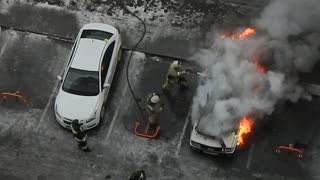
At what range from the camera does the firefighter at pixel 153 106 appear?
14539 mm

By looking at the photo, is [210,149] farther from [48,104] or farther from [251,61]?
[48,104]

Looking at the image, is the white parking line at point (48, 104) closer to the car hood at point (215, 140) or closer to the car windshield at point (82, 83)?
the car windshield at point (82, 83)

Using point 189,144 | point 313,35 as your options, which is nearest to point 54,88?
point 189,144

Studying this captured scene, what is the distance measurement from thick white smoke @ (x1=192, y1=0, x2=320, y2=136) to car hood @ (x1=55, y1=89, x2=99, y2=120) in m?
2.94

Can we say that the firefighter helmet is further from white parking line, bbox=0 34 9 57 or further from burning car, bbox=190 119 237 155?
white parking line, bbox=0 34 9 57

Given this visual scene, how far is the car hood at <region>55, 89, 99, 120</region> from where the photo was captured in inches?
585

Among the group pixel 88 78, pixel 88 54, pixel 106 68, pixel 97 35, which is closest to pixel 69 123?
pixel 88 78

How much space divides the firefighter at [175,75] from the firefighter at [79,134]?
9.52 feet

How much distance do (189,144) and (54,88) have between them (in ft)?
14.8

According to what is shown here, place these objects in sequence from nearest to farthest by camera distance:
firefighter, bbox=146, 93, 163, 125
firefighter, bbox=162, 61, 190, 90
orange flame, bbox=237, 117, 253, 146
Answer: firefighter, bbox=146, 93, 163, 125
orange flame, bbox=237, 117, 253, 146
firefighter, bbox=162, 61, 190, 90

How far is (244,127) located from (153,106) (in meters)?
2.62

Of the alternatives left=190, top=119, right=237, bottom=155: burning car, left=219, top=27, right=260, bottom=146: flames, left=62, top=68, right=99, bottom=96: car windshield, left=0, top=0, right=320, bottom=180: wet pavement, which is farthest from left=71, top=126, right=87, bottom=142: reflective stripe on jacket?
left=219, top=27, right=260, bottom=146: flames

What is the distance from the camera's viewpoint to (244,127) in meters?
14.9

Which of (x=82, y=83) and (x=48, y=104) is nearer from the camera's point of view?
(x=82, y=83)
